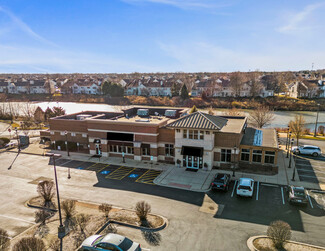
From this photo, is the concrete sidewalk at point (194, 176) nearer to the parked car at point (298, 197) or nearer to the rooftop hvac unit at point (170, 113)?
the parked car at point (298, 197)

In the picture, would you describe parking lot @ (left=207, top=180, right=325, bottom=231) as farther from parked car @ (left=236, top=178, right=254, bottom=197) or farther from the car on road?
the car on road

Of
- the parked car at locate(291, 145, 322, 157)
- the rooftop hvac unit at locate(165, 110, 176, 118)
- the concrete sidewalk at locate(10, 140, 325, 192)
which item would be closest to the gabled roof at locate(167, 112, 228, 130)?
the concrete sidewalk at locate(10, 140, 325, 192)

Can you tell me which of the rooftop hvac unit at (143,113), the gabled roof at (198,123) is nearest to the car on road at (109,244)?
the gabled roof at (198,123)

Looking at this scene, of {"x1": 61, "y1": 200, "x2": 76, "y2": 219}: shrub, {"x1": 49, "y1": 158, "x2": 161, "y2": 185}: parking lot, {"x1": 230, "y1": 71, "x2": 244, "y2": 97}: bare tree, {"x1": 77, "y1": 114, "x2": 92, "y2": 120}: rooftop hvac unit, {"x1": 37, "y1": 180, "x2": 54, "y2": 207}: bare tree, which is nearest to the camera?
{"x1": 61, "y1": 200, "x2": 76, "y2": 219}: shrub

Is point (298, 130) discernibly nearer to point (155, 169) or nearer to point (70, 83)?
point (155, 169)

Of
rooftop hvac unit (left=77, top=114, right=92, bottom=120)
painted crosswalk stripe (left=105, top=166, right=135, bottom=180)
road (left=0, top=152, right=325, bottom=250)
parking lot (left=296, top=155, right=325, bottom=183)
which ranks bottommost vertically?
road (left=0, top=152, right=325, bottom=250)

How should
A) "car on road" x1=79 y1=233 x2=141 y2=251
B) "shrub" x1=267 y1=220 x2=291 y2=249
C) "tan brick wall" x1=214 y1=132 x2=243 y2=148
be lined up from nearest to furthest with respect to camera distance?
"car on road" x1=79 y1=233 x2=141 y2=251 < "shrub" x1=267 y1=220 x2=291 y2=249 < "tan brick wall" x1=214 y1=132 x2=243 y2=148
